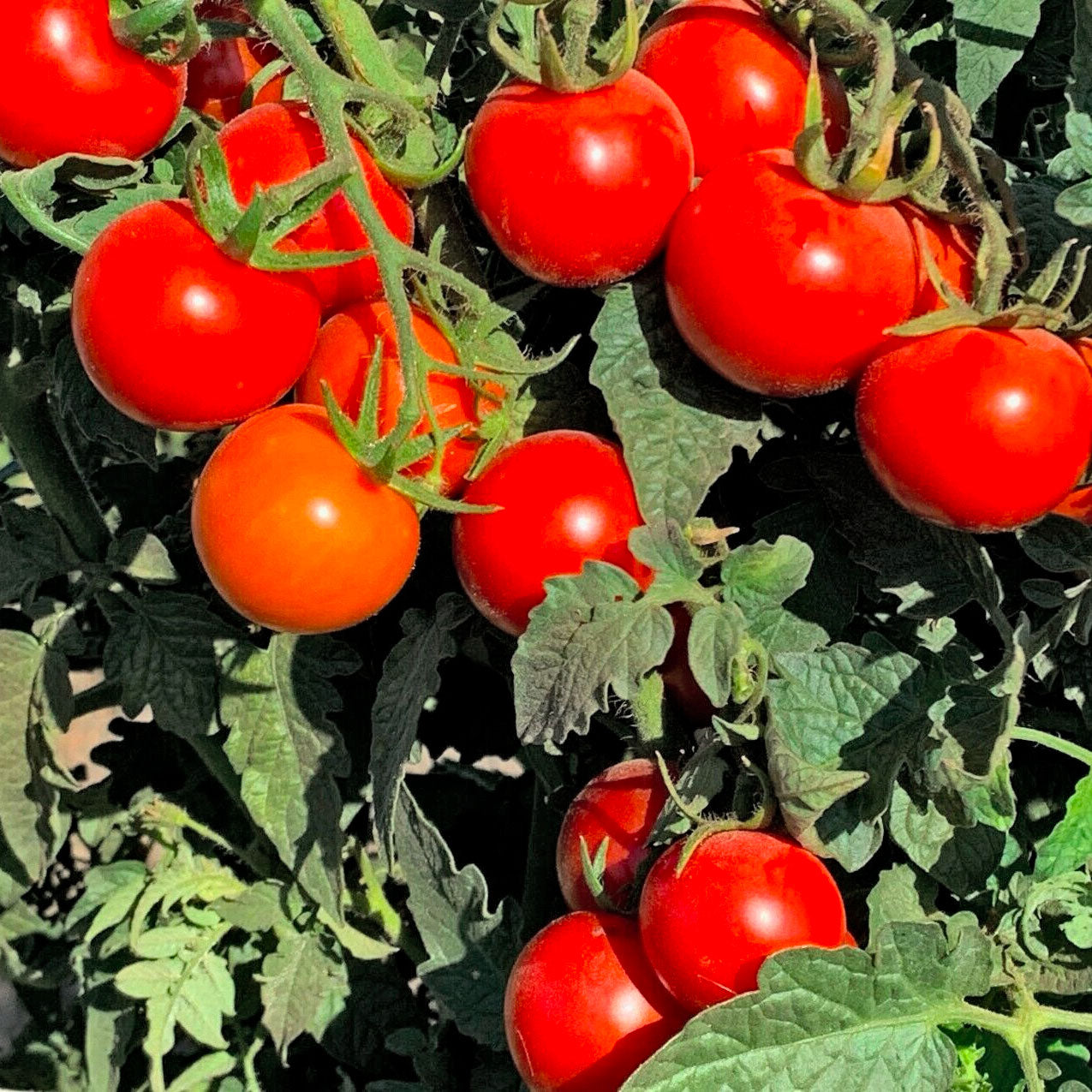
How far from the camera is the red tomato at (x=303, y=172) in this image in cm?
70

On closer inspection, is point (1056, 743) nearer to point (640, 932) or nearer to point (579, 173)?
point (640, 932)

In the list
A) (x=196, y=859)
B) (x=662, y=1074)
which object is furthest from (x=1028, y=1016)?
(x=196, y=859)

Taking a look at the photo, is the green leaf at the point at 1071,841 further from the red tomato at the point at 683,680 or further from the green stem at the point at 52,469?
the green stem at the point at 52,469

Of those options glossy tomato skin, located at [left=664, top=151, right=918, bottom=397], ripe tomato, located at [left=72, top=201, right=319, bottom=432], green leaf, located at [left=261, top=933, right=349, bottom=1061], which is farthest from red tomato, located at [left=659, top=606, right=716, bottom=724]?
green leaf, located at [left=261, top=933, right=349, bottom=1061]

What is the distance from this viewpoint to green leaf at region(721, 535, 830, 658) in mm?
702

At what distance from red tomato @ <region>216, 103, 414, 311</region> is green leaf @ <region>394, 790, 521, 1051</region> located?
1.15ft

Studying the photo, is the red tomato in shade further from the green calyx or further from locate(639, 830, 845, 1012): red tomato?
the green calyx

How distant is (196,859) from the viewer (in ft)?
3.62

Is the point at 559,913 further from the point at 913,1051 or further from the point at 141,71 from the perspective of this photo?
the point at 141,71

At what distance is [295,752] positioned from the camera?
0.90m

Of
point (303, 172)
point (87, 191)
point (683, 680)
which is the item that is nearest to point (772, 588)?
point (683, 680)

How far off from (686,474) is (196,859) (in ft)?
1.93

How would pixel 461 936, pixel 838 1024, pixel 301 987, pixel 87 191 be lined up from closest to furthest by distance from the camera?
pixel 838 1024 < pixel 87 191 < pixel 461 936 < pixel 301 987

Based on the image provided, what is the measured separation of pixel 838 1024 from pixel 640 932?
12 centimetres
